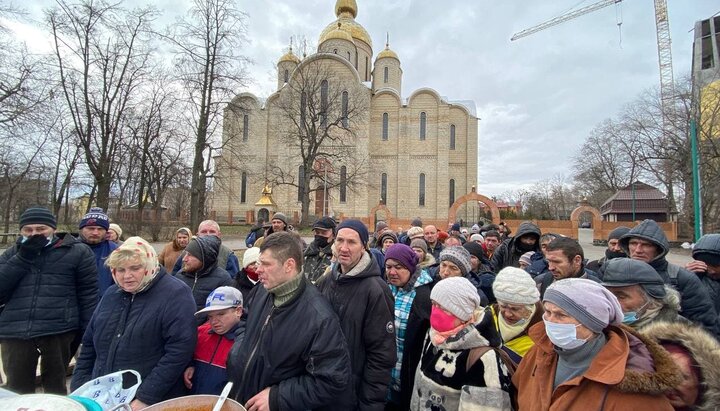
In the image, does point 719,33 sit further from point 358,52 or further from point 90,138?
point 90,138

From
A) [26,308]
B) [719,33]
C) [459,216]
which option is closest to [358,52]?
[459,216]

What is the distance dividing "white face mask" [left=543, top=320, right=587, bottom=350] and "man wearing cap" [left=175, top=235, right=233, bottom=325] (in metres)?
2.95

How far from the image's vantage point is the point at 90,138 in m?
17.9

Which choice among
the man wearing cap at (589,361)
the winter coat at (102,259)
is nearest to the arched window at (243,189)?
the winter coat at (102,259)

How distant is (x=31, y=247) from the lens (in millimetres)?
3242

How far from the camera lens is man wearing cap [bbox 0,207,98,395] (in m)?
3.18

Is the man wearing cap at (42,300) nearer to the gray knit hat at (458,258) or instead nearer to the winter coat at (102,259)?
the winter coat at (102,259)

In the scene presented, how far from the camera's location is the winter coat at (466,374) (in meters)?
1.88

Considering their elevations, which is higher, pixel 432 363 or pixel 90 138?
pixel 90 138

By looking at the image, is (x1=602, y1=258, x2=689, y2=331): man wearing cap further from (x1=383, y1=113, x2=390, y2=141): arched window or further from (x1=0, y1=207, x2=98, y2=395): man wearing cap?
(x1=383, y1=113, x2=390, y2=141): arched window

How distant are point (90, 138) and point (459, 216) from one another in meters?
31.0

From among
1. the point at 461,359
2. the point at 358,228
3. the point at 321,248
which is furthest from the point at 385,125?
the point at 461,359

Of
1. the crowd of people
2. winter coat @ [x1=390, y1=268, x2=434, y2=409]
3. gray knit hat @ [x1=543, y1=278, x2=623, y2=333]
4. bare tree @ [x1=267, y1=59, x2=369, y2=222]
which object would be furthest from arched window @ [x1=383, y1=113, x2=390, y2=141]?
gray knit hat @ [x1=543, y1=278, x2=623, y2=333]

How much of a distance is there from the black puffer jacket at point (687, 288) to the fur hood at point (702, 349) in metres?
1.79
